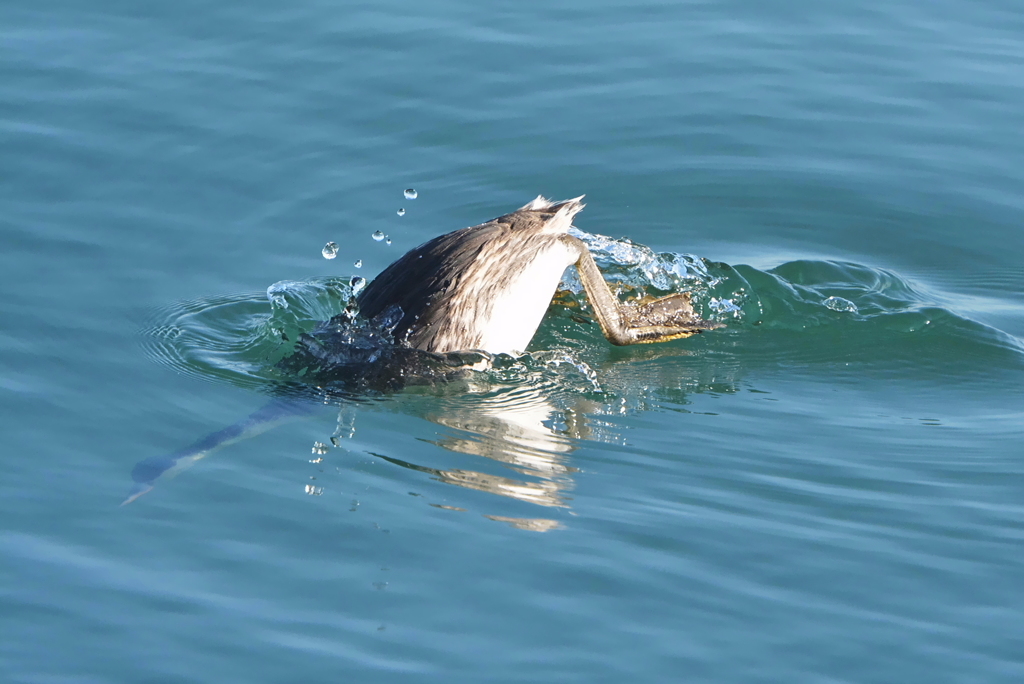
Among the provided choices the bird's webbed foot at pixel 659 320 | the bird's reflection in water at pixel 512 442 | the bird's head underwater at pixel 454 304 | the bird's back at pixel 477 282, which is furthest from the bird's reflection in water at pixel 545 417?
the bird's back at pixel 477 282

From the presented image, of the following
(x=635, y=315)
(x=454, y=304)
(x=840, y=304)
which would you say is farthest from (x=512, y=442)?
(x=840, y=304)

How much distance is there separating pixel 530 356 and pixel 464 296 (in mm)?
874

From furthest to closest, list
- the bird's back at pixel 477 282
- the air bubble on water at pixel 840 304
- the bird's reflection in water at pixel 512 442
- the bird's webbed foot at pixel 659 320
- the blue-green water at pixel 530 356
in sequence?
the air bubble on water at pixel 840 304 < the bird's webbed foot at pixel 659 320 < the bird's back at pixel 477 282 < the bird's reflection in water at pixel 512 442 < the blue-green water at pixel 530 356

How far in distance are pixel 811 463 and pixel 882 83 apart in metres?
6.03

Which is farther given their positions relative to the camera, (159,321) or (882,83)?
(882,83)

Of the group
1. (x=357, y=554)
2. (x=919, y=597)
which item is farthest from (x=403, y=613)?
(x=919, y=597)

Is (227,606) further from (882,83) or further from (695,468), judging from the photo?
(882,83)

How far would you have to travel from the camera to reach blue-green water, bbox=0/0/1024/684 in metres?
5.59

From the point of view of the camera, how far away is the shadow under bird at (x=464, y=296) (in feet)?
23.9

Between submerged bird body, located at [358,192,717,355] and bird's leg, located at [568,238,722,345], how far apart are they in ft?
0.11

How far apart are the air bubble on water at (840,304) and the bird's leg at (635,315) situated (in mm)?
882

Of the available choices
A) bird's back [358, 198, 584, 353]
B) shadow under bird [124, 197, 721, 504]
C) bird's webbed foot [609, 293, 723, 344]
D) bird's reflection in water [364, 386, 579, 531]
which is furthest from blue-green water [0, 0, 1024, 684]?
bird's back [358, 198, 584, 353]

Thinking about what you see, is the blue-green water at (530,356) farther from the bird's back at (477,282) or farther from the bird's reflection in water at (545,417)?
the bird's back at (477,282)

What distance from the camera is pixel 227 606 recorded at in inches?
222
